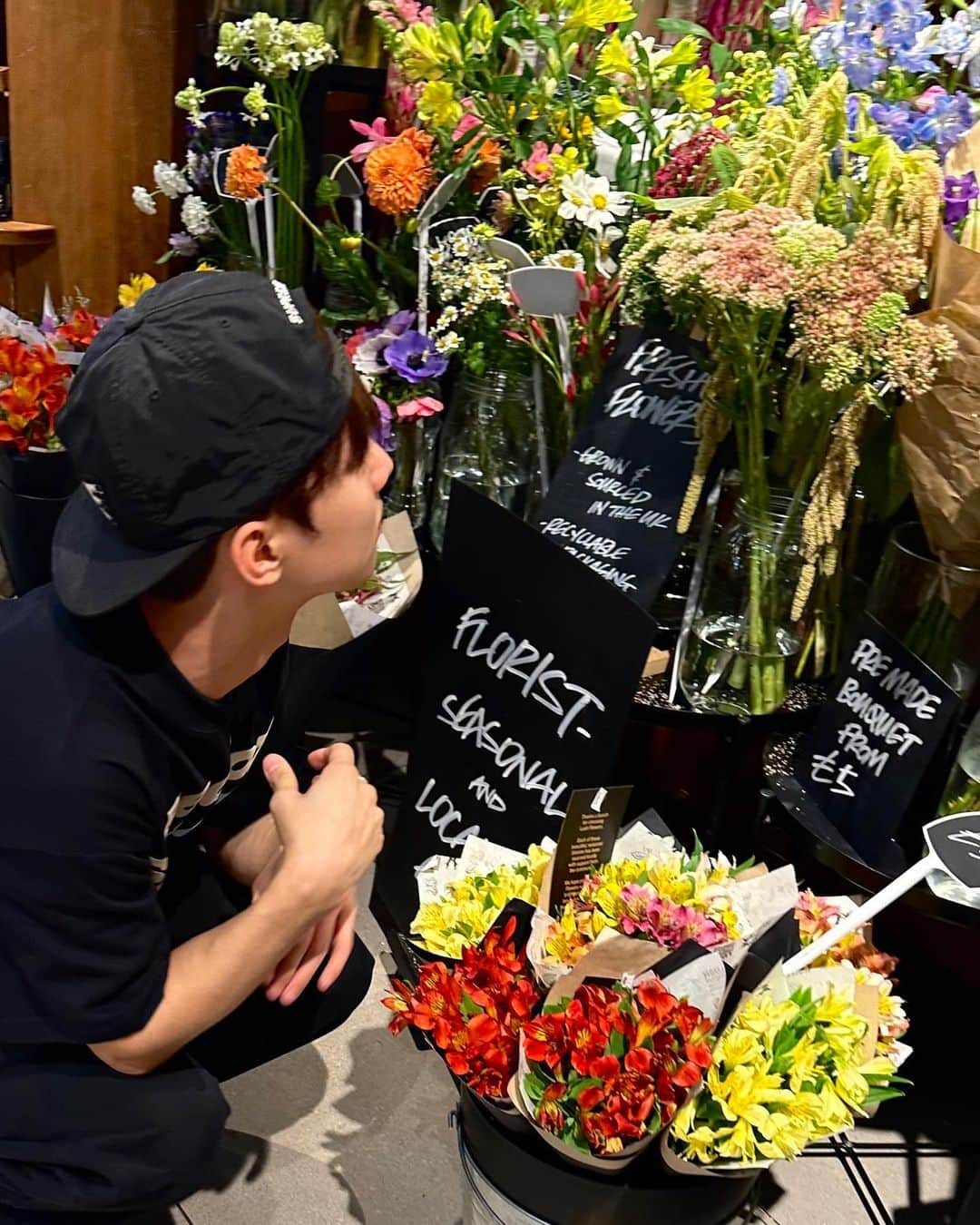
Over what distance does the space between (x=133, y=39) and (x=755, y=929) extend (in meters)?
2.41

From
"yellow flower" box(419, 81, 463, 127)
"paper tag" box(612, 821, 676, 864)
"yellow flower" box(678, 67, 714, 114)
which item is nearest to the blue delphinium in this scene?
"yellow flower" box(678, 67, 714, 114)

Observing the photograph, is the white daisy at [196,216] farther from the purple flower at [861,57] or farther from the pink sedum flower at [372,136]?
the purple flower at [861,57]

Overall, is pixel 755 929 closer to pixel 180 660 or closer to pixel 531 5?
pixel 180 660

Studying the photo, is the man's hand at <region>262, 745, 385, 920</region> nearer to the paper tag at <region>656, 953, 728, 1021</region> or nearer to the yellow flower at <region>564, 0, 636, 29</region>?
the paper tag at <region>656, 953, 728, 1021</region>

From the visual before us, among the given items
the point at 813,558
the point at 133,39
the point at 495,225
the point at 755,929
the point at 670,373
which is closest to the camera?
the point at 755,929

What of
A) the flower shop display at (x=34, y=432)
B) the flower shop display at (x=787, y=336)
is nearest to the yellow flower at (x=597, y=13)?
the flower shop display at (x=787, y=336)

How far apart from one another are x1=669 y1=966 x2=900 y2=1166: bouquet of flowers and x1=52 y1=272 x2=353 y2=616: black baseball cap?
0.64 metres

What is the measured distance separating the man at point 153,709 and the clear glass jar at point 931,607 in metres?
0.71

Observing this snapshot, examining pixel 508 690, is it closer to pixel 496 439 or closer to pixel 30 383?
pixel 496 439

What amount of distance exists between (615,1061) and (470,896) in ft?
0.97

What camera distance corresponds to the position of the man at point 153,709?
896 millimetres

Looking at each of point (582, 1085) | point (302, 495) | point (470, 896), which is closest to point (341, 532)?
point (302, 495)

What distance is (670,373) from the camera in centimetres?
145

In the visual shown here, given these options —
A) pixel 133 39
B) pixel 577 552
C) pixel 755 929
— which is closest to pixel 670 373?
pixel 577 552
